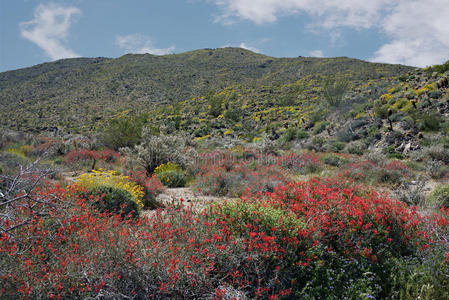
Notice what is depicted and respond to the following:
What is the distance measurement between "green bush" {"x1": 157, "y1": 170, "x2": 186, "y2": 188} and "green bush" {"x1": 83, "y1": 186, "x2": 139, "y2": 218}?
2.82 metres

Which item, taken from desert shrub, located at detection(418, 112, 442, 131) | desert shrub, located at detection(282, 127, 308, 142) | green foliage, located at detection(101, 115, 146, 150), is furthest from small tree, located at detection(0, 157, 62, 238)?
desert shrub, located at detection(282, 127, 308, 142)

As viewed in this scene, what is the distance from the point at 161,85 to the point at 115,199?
49.1 metres

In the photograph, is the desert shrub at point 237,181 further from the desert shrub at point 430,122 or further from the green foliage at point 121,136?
the desert shrub at point 430,122

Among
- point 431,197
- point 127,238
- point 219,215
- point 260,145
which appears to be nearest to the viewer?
point 127,238

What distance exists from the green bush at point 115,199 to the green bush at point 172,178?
2.82 meters

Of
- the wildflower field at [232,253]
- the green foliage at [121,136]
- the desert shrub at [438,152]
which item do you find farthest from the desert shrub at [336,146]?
the green foliage at [121,136]

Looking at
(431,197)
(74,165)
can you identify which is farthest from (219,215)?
(74,165)

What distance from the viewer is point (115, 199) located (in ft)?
18.0

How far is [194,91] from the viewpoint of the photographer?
47688mm

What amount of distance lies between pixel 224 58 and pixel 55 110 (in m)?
46.3

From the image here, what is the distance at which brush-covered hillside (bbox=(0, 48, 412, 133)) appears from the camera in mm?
33375

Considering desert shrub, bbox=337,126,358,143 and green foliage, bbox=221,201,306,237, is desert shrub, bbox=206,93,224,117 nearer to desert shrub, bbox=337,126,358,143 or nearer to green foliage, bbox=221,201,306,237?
desert shrub, bbox=337,126,358,143

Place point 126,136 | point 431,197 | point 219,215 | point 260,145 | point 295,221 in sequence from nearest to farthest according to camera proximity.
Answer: point 295,221 → point 219,215 → point 431,197 → point 260,145 → point 126,136

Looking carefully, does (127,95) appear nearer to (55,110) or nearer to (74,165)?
(55,110)
